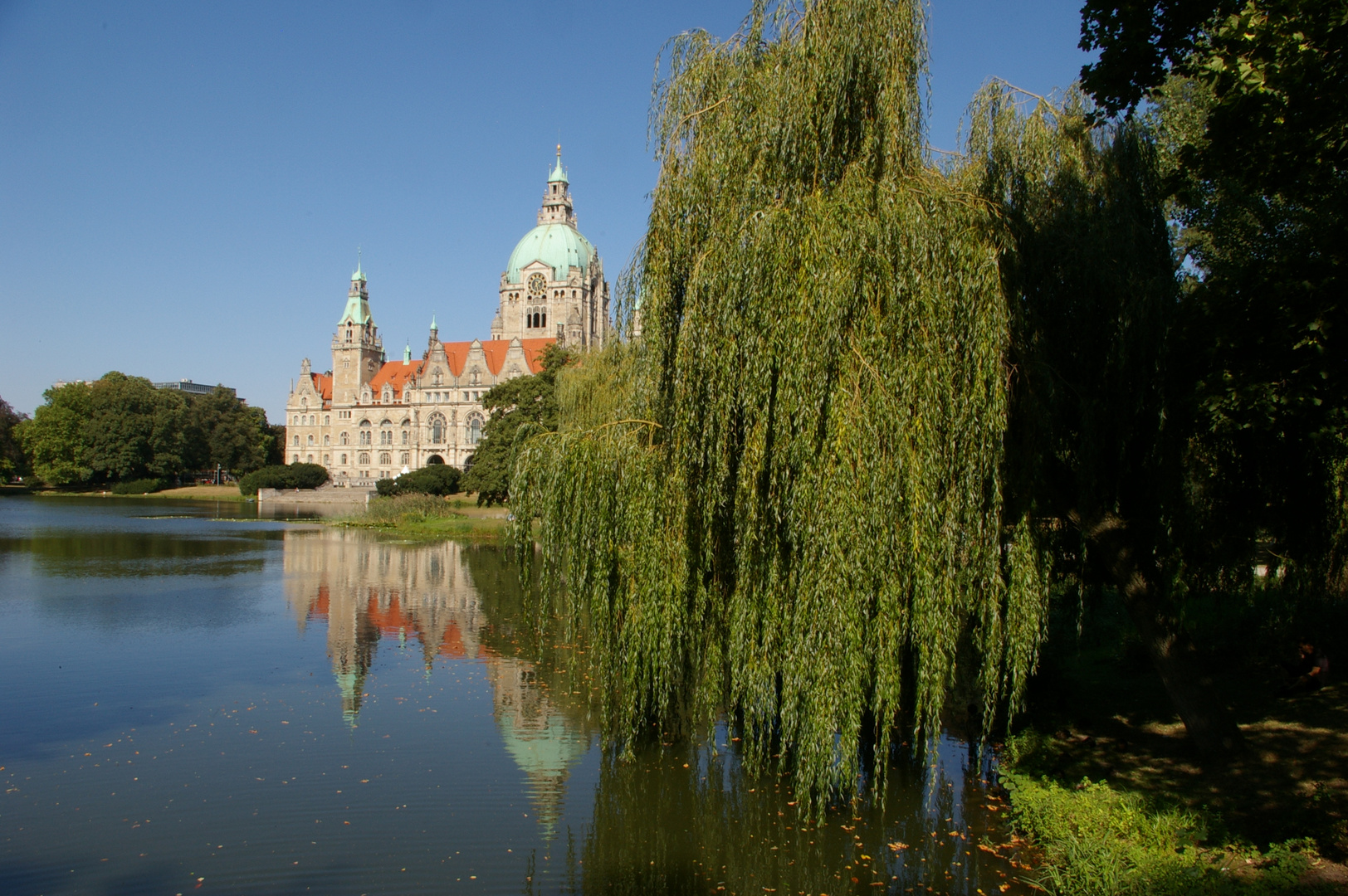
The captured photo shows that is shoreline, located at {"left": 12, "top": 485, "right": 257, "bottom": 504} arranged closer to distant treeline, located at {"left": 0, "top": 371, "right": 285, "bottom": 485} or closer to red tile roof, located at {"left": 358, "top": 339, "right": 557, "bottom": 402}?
distant treeline, located at {"left": 0, "top": 371, "right": 285, "bottom": 485}

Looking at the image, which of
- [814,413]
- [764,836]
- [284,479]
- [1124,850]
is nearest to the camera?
[1124,850]

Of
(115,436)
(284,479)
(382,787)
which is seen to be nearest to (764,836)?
(382,787)

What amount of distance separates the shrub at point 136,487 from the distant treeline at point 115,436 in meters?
0.73

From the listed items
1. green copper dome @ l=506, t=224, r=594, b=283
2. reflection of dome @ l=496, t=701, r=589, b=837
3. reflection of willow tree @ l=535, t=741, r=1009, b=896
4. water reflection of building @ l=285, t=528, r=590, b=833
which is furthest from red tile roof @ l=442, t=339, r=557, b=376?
reflection of willow tree @ l=535, t=741, r=1009, b=896

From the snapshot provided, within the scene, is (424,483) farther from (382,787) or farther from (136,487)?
(382,787)

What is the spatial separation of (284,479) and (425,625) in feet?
202

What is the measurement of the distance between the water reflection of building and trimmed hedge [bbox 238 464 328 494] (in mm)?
40814

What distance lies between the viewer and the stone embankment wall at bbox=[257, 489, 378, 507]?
68.5m

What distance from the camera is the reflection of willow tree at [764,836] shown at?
8211mm

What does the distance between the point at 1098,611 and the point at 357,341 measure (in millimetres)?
83808

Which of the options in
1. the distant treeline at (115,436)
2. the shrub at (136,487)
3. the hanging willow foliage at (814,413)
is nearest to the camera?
the hanging willow foliage at (814,413)

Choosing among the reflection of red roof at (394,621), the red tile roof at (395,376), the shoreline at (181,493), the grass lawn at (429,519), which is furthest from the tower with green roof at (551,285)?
the reflection of red roof at (394,621)

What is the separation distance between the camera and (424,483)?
58.8 meters

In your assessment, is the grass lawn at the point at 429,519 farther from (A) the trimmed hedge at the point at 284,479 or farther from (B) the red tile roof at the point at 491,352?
(B) the red tile roof at the point at 491,352
